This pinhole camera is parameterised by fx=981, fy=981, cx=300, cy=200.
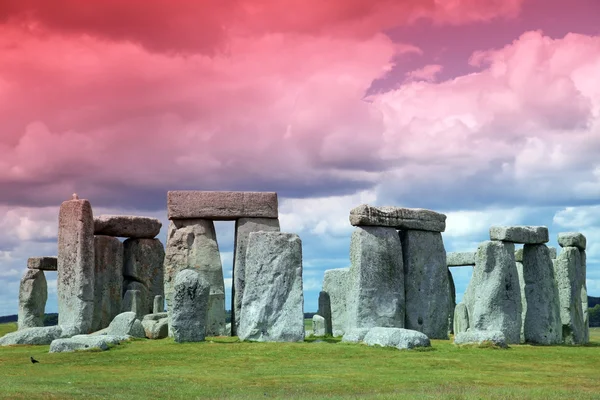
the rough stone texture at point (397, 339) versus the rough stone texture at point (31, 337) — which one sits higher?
the rough stone texture at point (31, 337)

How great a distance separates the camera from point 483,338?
25.0 m

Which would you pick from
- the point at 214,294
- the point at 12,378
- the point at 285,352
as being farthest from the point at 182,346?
the point at 214,294

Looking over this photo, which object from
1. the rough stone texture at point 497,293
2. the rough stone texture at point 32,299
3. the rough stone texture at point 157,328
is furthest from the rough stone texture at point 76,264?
the rough stone texture at point 497,293

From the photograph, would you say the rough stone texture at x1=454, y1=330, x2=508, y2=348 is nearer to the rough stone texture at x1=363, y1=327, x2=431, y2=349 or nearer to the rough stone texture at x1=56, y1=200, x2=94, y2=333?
the rough stone texture at x1=363, y1=327, x2=431, y2=349

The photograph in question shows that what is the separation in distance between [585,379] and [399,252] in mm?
9519

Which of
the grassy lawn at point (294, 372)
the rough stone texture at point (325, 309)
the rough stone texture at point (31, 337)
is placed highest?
the rough stone texture at point (325, 309)

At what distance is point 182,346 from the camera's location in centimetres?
2394

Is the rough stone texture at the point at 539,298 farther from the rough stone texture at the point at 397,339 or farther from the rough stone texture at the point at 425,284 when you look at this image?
the rough stone texture at the point at 397,339

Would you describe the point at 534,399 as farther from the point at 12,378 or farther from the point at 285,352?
the point at 12,378

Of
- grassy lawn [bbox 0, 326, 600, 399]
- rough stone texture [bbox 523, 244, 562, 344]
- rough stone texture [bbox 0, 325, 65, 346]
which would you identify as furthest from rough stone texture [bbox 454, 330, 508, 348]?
rough stone texture [bbox 0, 325, 65, 346]

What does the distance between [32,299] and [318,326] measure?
10.9m

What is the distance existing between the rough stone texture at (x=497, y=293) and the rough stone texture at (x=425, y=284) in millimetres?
2050

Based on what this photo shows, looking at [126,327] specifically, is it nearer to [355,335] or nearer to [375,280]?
[355,335]

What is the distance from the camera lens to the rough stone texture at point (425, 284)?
29.5m
